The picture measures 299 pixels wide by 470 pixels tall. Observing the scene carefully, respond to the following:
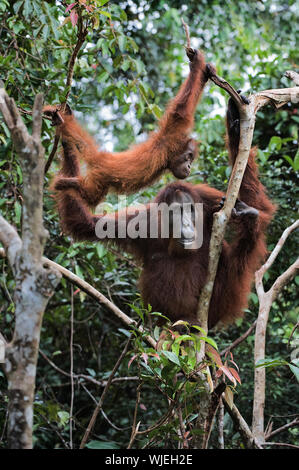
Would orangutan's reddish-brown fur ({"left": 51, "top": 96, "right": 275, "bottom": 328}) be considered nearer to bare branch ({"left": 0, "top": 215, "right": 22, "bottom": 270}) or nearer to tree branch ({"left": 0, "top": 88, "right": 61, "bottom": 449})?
bare branch ({"left": 0, "top": 215, "right": 22, "bottom": 270})

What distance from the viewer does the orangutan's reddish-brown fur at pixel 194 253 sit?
3.73 meters

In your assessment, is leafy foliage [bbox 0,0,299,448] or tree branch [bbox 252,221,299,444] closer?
tree branch [bbox 252,221,299,444]

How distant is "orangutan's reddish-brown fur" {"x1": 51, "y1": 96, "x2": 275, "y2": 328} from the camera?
3732 mm

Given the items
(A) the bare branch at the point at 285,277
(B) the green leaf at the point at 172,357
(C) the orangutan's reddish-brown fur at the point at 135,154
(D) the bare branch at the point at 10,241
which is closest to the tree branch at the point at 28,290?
(D) the bare branch at the point at 10,241

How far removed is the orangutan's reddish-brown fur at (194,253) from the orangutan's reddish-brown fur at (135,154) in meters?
0.10

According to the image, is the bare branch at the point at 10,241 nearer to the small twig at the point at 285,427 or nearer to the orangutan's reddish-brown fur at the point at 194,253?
the orangutan's reddish-brown fur at the point at 194,253

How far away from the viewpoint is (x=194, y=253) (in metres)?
3.92

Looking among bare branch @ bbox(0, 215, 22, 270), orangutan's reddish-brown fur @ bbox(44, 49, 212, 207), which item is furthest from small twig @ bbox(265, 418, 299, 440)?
bare branch @ bbox(0, 215, 22, 270)

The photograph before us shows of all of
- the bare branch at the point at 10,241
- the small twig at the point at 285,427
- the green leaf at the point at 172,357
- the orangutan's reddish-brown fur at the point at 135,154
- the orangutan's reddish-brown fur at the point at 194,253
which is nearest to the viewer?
the bare branch at the point at 10,241

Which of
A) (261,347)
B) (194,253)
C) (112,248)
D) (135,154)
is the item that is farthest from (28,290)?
(112,248)

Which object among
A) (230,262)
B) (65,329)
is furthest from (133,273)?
(230,262)

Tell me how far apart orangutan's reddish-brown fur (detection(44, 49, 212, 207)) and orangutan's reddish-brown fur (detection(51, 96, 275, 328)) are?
0.10 meters
